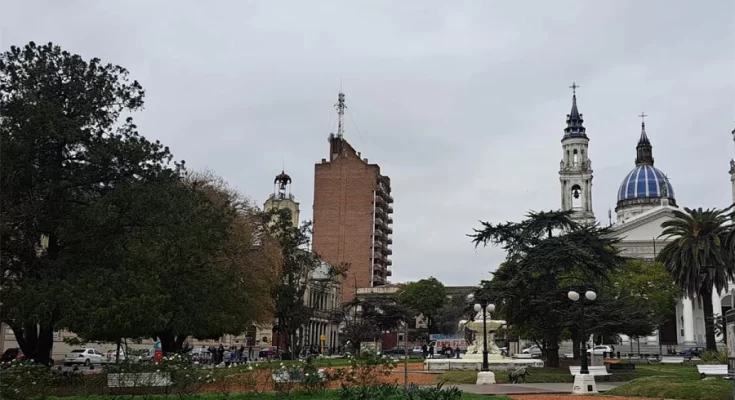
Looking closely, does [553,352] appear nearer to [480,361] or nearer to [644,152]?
[480,361]

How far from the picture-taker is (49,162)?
82.5ft

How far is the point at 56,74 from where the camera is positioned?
1019 inches

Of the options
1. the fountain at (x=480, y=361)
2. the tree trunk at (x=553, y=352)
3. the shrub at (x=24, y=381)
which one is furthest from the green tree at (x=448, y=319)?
the shrub at (x=24, y=381)

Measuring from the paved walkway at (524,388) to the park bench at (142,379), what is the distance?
894 centimetres

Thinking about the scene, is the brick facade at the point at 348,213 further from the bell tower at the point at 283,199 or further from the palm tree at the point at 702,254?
the palm tree at the point at 702,254

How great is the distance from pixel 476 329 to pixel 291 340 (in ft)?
78.7

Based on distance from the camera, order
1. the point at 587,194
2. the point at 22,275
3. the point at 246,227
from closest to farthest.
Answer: the point at 22,275
the point at 246,227
the point at 587,194

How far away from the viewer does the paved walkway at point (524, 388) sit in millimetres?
22995

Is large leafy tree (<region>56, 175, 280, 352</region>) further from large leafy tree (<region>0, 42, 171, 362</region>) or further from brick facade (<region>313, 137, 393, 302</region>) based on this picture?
brick facade (<region>313, 137, 393, 302</region>)

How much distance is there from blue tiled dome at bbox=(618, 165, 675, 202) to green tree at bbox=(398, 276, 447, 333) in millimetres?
36132

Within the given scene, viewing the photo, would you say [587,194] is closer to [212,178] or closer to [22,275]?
[212,178]

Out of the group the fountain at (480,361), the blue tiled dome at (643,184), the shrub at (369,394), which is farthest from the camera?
the blue tiled dome at (643,184)

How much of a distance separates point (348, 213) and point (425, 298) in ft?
61.7

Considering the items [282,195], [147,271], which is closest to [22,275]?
[147,271]
